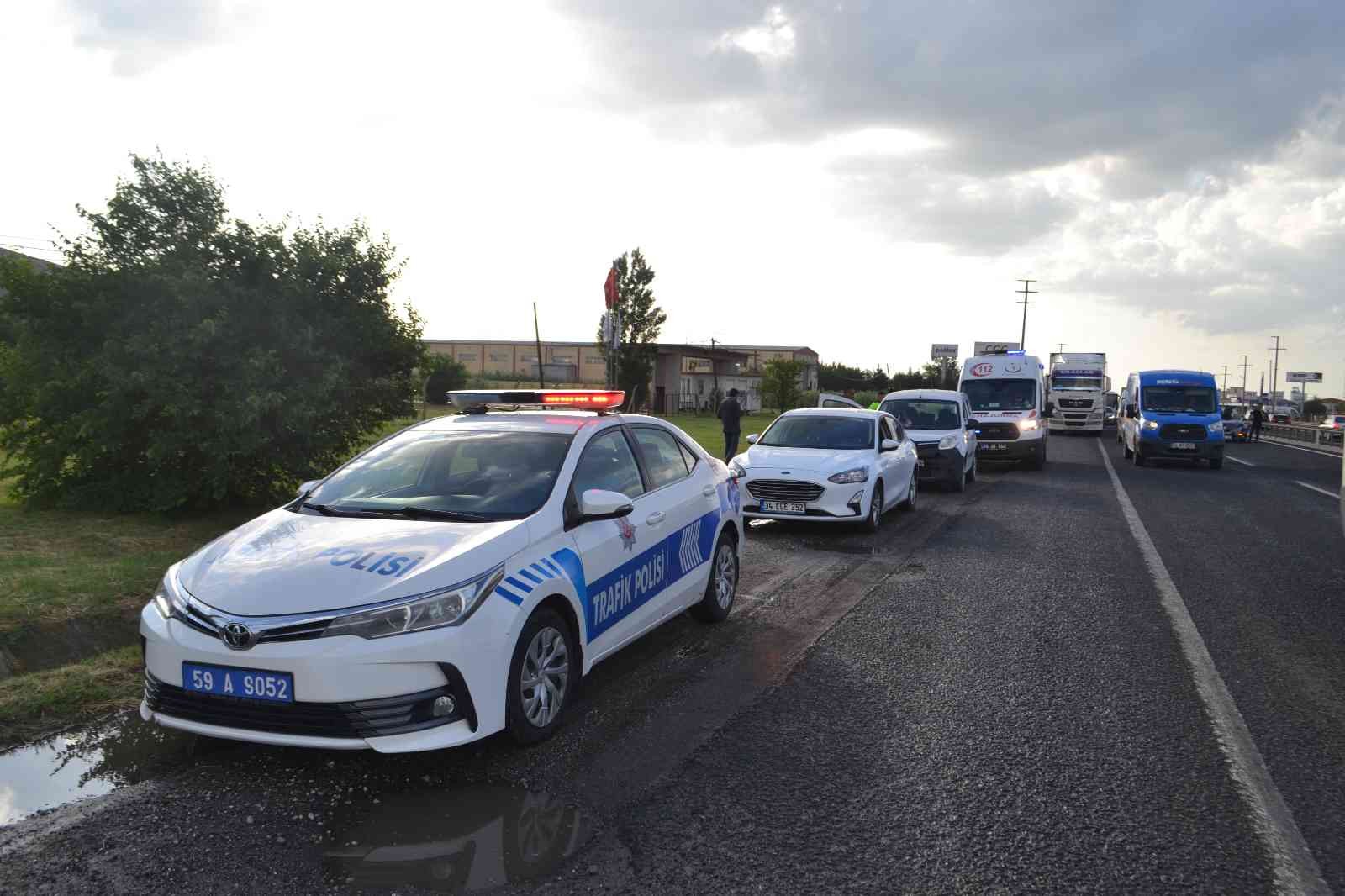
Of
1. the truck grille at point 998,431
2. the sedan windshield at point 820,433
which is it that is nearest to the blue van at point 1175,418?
the truck grille at point 998,431

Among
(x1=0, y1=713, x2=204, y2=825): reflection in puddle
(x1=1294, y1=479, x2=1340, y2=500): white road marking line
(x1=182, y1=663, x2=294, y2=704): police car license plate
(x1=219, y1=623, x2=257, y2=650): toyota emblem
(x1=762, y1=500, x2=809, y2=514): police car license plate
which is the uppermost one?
(x1=219, y1=623, x2=257, y2=650): toyota emblem

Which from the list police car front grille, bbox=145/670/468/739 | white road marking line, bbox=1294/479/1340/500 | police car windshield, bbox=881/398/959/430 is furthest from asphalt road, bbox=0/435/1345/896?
white road marking line, bbox=1294/479/1340/500

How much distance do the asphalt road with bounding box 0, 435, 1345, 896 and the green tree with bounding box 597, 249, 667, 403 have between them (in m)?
46.8

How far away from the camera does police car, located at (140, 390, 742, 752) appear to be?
366 centimetres

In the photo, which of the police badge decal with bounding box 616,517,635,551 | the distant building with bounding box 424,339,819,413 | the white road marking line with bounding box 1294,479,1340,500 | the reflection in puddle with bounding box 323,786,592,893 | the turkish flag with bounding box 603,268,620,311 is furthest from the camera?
the distant building with bounding box 424,339,819,413

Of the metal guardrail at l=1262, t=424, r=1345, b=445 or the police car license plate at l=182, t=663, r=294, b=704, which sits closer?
the police car license plate at l=182, t=663, r=294, b=704

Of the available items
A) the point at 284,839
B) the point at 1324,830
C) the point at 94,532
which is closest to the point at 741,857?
the point at 284,839

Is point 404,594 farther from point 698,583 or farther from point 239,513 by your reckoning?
point 239,513

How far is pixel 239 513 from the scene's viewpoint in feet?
33.3

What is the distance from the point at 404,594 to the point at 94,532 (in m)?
6.66

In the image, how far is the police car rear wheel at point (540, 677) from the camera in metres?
4.04

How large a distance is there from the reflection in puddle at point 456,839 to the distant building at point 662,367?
46202mm

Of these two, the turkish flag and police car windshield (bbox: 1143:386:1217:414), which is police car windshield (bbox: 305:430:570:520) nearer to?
the turkish flag

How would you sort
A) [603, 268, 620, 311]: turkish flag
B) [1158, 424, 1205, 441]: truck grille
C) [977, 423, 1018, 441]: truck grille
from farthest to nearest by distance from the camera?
1. [1158, 424, 1205, 441]: truck grille
2. [977, 423, 1018, 441]: truck grille
3. [603, 268, 620, 311]: turkish flag
